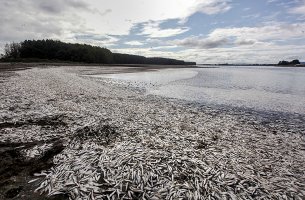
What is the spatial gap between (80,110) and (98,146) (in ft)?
22.6

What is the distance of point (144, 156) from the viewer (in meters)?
8.48

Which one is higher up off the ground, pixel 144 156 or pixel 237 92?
pixel 144 156

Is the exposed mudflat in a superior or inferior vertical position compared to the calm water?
superior

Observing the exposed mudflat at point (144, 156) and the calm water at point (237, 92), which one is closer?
the exposed mudflat at point (144, 156)

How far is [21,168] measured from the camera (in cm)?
779

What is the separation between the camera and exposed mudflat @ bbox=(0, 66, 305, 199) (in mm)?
6746

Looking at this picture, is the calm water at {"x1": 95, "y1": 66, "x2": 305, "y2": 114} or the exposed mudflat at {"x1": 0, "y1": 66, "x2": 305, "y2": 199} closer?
the exposed mudflat at {"x1": 0, "y1": 66, "x2": 305, "y2": 199}

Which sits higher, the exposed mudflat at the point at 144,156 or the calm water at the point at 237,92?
the exposed mudflat at the point at 144,156

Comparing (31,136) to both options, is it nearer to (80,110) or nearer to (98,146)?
(98,146)

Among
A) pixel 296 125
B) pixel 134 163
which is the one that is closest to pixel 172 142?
pixel 134 163

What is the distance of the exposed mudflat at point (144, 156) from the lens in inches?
266

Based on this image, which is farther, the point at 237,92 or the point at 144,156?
the point at 237,92

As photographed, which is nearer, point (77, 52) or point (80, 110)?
point (80, 110)

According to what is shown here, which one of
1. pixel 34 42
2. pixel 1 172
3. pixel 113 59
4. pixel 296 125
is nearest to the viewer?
pixel 1 172
